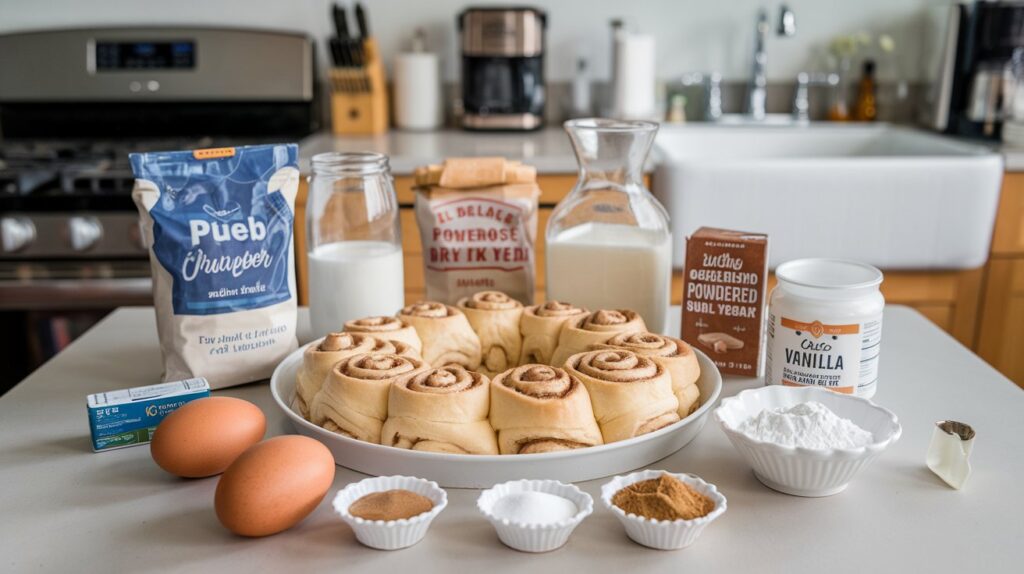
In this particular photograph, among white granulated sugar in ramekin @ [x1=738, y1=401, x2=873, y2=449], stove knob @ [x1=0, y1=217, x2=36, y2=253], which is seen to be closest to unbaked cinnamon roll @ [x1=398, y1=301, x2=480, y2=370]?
white granulated sugar in ramekin @ [x1=738, y1=401, x2=873, y2=449]

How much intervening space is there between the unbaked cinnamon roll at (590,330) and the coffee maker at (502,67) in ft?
5.50

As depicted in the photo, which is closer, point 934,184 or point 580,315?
point 580,315

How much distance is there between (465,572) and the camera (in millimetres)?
723

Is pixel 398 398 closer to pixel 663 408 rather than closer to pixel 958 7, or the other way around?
pixel 663 408

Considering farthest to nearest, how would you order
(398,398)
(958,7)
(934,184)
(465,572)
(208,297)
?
(958,7)
(934,184)
(208,297)
(398,398)
(465,572)

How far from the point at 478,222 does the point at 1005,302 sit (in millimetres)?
1686

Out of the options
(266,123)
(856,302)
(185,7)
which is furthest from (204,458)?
(185,7)

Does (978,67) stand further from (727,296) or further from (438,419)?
(438,419)

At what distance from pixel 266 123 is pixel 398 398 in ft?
6.88

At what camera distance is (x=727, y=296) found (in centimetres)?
110

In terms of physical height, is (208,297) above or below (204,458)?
above

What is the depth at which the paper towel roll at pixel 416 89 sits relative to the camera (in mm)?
2713

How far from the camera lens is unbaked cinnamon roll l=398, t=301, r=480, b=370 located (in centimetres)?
105

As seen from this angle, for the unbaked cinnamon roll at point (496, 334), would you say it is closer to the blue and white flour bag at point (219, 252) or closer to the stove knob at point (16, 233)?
the blue and white flour bag at point (219, 252)
